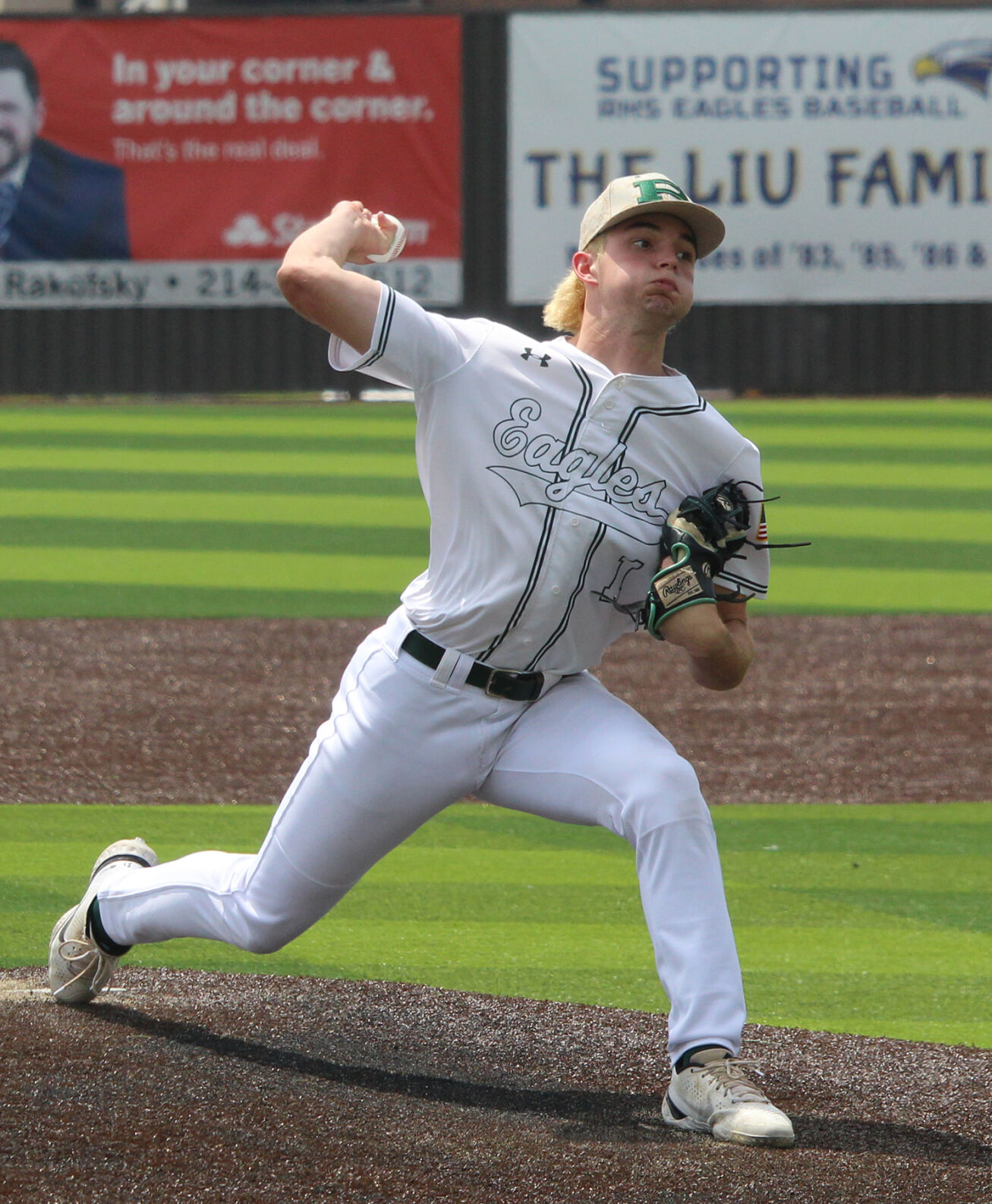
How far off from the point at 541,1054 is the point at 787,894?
5.45 feet

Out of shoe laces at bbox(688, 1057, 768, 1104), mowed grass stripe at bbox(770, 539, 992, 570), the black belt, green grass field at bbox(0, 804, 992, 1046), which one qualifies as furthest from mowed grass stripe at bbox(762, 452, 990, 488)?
shoe laces at bbox(688, 1057, 768, 1104)

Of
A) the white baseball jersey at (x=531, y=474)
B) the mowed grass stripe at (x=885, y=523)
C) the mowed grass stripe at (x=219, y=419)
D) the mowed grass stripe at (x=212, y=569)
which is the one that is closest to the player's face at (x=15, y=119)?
the mowed grass stripe at (x=219, y=419)

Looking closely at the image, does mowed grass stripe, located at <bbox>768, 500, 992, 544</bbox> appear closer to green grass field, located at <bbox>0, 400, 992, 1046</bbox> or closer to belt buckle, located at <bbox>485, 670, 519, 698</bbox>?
green grass field, located at <bbox>0, 400, 992, 1046</bbox>

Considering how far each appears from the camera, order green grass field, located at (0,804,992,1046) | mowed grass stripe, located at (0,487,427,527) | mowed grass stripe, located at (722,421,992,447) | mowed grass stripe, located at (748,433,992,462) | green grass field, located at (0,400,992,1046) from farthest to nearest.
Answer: mowed grass stripe, located at (722,421,992,447) → mowed grass stripe, located at (748,433,992,462) → mowed grass stripe, located at (0,487,427,527) → green grass field, located at (0,400,992,1046) → green grass field, located at (0,804,992,1046)

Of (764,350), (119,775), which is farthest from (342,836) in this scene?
(764,350)

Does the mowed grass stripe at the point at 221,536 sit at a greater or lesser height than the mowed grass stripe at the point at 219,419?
lesser

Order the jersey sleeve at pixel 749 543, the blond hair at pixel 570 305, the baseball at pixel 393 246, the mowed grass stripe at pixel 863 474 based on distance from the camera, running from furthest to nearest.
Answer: the mowed grass stripe at pixel 863 474 → the blond hair at pixel 570 305 → the baseball at pixel 393 246 → the jersey sleeve at pixel 749 543

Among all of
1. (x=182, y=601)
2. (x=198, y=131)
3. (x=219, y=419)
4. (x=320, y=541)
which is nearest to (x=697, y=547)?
(x=182, y=601)

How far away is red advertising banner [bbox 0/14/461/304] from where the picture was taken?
68.8 ft

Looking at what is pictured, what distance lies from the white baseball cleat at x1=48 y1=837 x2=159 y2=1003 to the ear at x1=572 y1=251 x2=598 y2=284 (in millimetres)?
1727

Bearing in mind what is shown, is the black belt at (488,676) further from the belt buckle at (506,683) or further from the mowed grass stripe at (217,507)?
the mowed grass stripe at (217,507)

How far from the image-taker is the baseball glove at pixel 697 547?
376 centimetres

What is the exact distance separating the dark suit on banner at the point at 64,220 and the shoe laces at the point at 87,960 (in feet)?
58.0

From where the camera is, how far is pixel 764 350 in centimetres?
2116
